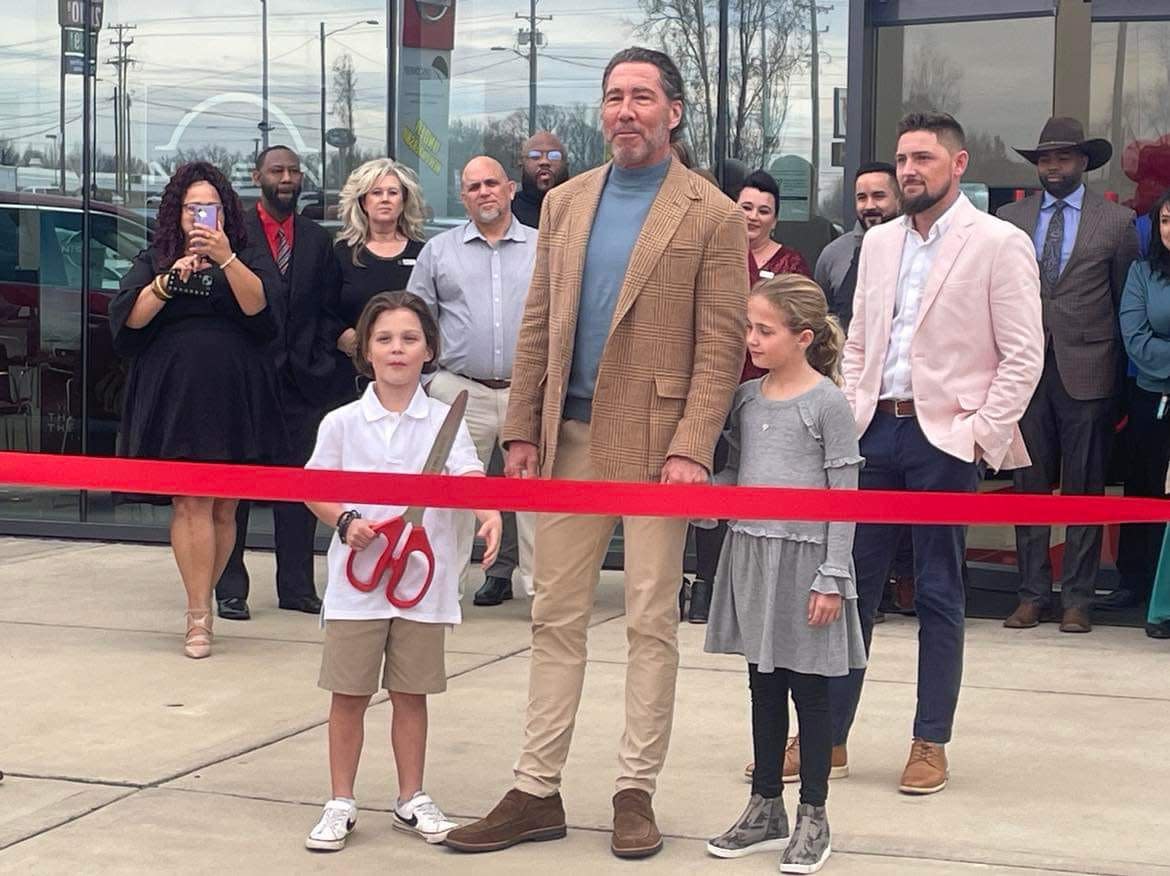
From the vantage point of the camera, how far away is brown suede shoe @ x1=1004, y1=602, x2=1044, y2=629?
8.48 metres

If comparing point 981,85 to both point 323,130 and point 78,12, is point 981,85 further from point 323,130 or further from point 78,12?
point 78,12

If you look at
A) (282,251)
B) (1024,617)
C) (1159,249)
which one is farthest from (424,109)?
(1024,617)

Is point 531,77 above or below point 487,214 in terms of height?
above

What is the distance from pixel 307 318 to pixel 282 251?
12.6 inches

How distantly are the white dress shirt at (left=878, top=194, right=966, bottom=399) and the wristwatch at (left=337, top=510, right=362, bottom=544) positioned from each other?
5.49 feet

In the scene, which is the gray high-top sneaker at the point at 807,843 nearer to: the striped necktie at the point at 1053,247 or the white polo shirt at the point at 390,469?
the white polo shirt at the point at 390,469

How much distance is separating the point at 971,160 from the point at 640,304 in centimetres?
475

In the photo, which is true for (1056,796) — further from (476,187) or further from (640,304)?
(476,187)

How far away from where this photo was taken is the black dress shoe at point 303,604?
8.54 meters

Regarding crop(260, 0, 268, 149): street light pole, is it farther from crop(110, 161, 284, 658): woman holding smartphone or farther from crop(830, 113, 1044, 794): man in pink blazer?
crop(830, 113, 1044, 794): man in pink blazer

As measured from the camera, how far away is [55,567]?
973 centimetres

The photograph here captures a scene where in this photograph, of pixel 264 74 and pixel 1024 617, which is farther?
pixel 264 74

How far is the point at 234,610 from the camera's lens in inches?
326

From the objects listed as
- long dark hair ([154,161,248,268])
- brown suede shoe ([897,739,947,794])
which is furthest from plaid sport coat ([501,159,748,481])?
long dark hair ([154,161,248,268])
